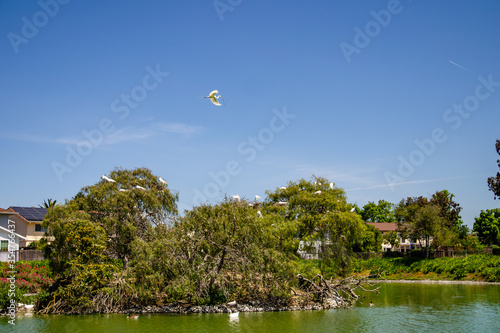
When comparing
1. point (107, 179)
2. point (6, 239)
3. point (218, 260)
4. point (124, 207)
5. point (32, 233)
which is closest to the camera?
point (218, 260)

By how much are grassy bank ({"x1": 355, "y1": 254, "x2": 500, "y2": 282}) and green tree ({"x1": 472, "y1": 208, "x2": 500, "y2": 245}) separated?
22427mm

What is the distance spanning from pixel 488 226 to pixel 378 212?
1019 inches

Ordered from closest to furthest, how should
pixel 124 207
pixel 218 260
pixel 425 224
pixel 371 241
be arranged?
pixel 218 260 → pixel 124 207 → pixel 425 224 → pixel 371 241

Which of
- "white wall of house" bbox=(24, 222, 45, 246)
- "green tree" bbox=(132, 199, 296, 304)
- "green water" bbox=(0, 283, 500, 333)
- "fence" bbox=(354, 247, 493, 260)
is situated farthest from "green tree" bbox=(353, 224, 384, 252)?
"white wall of house" bbox=(24, 222, 45, 246)

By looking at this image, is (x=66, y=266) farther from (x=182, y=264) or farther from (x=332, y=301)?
(x=332, y=301)

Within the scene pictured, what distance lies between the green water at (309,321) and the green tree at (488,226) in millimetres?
45207

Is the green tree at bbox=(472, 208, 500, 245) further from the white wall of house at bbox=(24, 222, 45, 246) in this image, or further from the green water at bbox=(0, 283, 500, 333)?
the white wall of house at bbox=(24, 222, 45, 246)

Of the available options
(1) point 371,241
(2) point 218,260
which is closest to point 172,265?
(2) point 218,260

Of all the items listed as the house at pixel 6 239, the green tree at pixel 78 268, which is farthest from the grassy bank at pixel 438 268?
the house at pixel 6 239

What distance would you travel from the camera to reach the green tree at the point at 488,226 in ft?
224

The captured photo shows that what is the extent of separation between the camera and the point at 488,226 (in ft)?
227

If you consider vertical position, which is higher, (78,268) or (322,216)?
(322,216)

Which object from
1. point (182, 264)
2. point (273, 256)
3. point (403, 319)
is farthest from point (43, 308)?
point (403, 319)

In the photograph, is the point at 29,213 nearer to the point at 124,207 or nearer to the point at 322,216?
the point at 124,207
